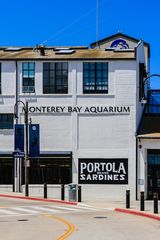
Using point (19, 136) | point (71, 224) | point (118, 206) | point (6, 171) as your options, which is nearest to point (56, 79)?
point (19, 136)

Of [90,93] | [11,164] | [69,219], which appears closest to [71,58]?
[90,93]

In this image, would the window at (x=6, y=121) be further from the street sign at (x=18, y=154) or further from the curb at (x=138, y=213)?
the curb at (x=138, y=213)

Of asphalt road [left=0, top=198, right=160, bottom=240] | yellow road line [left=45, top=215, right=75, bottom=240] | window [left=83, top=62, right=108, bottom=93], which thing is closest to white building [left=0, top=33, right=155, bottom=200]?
window [left=83, top=62, right=108, bottom=93]

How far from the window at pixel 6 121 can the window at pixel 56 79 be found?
3196mm

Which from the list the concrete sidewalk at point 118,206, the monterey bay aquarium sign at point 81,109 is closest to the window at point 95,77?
the monterey bay aquarium sign at point 81,109

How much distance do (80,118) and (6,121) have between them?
542 centimetres

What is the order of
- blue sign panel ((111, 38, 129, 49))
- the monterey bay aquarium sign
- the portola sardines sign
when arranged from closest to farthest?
1. the portola sardines sign
2. the monterey bay aquarium sign
3. blue sign panel ((111, 38, 129, 49))

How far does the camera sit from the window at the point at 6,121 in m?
40.7

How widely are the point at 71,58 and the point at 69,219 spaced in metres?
19.5

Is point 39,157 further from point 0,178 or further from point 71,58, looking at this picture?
point 71,58

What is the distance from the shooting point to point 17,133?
1549 inches

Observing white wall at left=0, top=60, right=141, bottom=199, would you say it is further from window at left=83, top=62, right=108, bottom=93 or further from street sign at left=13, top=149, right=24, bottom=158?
street sign at left=13, top=149, right=24, bottom=158

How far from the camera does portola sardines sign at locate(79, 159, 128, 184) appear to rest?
3962 cm

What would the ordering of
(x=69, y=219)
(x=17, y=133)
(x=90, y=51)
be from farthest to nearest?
(x=90, y=51) → (x=17, y=133) → (x=69, y=219)
